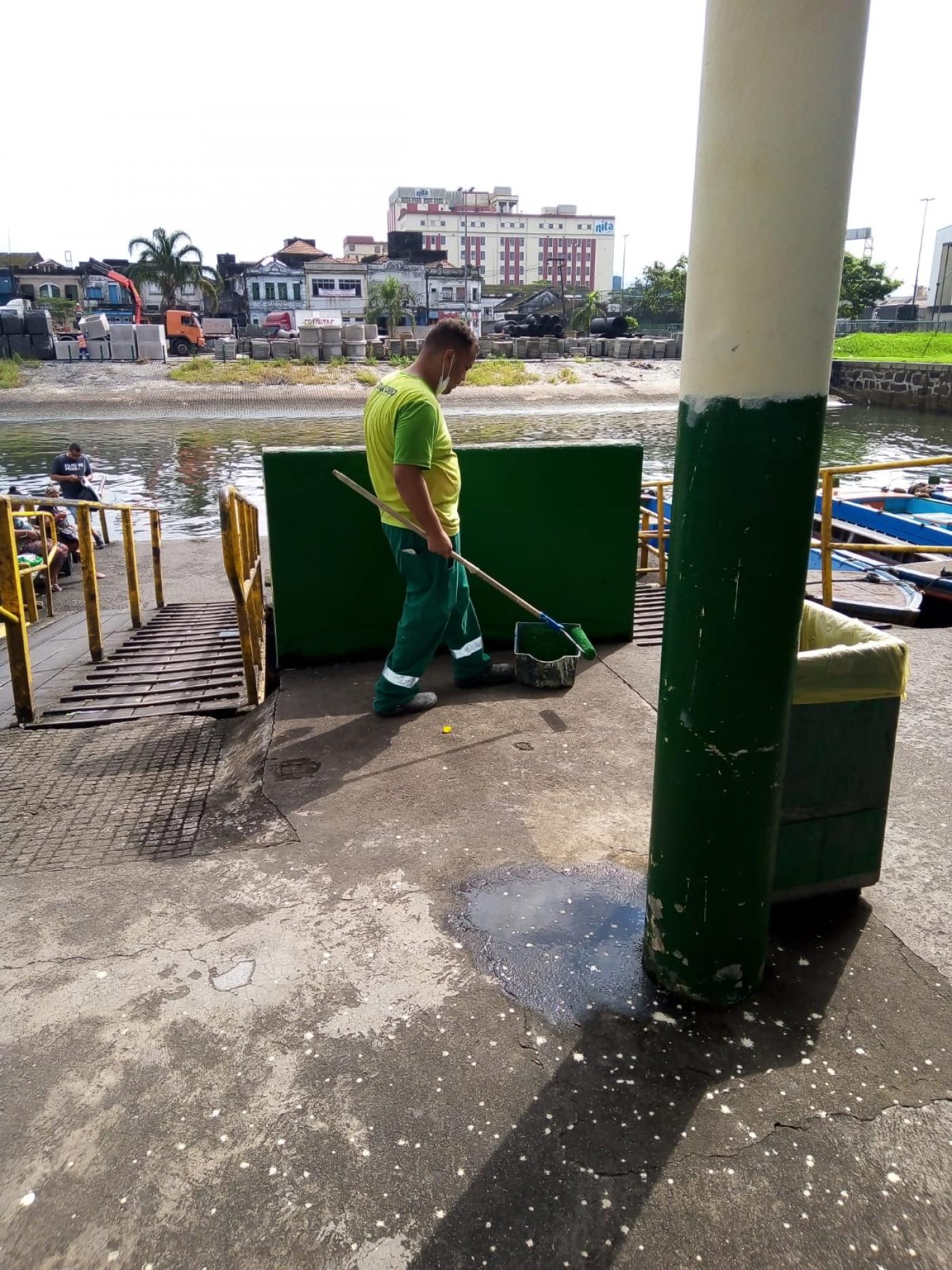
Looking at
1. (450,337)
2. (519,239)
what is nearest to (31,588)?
(450,337)

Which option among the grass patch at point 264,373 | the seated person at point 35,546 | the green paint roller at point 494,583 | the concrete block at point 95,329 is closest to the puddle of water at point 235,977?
the green paint roller at point 494,583

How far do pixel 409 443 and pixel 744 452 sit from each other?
233cm

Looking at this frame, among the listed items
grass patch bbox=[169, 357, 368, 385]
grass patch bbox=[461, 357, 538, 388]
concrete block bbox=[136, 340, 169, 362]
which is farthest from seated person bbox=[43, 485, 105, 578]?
concrete block bbox=[136, 340, 169, 362]

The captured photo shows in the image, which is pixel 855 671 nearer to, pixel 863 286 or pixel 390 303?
pixel 390 303

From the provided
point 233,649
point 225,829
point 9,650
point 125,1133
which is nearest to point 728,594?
point 125,1133

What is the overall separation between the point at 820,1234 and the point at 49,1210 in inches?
69.2

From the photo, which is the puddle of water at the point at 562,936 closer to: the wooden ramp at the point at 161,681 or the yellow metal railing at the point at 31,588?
the wooden ramp at the point at 161,681

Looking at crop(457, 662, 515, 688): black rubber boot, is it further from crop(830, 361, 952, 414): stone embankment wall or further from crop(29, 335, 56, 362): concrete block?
crop(29, 335, 56, 362): concrete block

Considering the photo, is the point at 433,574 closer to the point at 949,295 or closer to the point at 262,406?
the point at 262,406

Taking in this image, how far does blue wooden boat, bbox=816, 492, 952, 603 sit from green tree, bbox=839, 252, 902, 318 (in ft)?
221

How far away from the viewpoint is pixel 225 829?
12.4 ft

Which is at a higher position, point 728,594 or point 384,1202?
point 728,594

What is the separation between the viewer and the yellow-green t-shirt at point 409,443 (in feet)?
14.1

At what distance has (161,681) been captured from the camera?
6395mm
